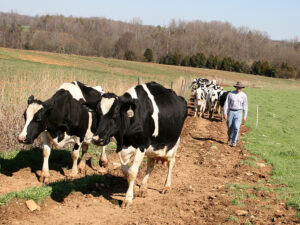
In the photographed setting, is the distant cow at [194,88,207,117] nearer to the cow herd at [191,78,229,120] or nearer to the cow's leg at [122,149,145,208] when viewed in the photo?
the cow herd at [191,78,229,120]

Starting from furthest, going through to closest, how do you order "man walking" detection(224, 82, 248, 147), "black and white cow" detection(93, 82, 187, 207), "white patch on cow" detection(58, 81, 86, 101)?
"man walking" detection(224, 82, 248, 147), "white patch on cow" detection(58, 81, 86, 101), "black and white cow" detection(93, 82, 187, 207)

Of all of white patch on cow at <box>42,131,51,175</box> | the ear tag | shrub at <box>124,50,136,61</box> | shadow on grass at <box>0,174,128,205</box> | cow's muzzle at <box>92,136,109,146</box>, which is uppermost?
shrub at <box>124,50,136,61</box>

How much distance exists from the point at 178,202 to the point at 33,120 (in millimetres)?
3460

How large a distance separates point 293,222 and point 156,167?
4.22m

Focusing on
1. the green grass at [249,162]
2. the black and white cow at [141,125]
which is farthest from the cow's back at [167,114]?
the green grass at [249,162]

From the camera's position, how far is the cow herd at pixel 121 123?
580cm

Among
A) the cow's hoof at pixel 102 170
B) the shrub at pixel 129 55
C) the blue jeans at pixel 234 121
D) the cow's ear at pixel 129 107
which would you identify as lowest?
the cow's hoof at pixel 102 170

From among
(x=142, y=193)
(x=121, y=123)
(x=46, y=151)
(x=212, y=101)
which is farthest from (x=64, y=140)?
(x=212, y=101)

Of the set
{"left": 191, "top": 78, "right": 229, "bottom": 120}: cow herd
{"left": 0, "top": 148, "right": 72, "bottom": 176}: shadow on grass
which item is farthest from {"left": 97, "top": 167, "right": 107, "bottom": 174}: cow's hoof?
{"left": 191, "top": 78, "right": 229, "bottom": 120}: cow herd

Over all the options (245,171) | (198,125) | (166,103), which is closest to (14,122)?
(166,103)

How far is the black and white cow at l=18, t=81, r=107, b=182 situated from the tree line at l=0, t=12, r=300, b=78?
79313mm

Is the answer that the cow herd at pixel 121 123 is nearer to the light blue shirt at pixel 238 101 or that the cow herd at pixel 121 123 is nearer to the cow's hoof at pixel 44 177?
the cow's hoof at pixel 44 177

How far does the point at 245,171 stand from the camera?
9336mm

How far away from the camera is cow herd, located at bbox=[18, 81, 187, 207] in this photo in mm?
5801
